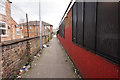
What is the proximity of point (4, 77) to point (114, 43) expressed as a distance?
348 centimetres

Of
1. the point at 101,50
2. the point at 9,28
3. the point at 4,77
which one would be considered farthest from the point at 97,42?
the point at 9,28

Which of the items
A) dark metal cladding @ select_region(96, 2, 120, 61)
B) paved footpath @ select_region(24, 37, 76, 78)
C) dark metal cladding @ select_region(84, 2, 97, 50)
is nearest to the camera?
dark metal cladding @ select_region(96, 2, 120, 61)

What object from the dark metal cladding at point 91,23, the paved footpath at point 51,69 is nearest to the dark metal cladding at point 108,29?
the dark metal cladding at point 91,23

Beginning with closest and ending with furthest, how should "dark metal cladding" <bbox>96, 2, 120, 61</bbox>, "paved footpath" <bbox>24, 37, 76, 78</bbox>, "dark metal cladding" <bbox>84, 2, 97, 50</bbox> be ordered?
1. "dark metal cladding" <bbox>96, 2, 120, 61</bbox>
2. "dark metal cladding" <bbox>84, 2, 97, 50</bbox>
3. "paved footpath" <bbox>24, 37, 76, 78</bbox>

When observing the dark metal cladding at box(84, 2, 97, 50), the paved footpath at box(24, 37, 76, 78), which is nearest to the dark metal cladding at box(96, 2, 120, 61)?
the dark metal cladding at box(84, 2, 97, 50)

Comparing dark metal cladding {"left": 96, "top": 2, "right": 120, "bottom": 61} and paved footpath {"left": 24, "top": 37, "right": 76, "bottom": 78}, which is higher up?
dark metal cladding {"left": 96, "top": 2, "right": 120, "bottom": 61}

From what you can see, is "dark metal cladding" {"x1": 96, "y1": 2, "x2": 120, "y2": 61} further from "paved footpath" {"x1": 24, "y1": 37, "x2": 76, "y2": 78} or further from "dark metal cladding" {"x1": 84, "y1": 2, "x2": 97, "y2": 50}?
"paved footpath" {"x1": 24, "y1": 37, "x2": 76, "y2": 78}

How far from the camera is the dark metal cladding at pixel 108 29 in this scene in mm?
1344

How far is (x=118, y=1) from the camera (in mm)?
1260

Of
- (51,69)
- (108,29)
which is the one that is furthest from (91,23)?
(51,69)

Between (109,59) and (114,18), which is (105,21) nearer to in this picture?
(114,18)

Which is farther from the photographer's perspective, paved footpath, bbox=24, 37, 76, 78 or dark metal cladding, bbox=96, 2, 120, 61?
paved footpath, bbox=24, 37, 76, 78

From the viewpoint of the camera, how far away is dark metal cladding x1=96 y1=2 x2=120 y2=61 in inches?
52.9

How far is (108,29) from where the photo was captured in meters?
1.52
